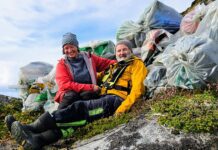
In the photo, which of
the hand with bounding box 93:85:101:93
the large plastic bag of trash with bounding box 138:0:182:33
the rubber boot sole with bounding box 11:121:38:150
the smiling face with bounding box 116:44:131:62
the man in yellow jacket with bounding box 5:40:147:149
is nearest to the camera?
the rubber boot sole with bounding box 11:121:38:150

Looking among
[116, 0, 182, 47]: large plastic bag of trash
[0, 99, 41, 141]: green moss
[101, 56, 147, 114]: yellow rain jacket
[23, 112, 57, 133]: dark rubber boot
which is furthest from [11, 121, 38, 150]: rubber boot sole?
[116, 0, 182, 47]: large plastic bag of trash

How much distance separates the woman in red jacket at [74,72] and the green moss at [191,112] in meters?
1.40

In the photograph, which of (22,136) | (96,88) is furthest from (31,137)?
(96,88)

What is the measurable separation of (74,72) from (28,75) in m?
3.02

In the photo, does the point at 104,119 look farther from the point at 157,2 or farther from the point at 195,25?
the point at 157,2

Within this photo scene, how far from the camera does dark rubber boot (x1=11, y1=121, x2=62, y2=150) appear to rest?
5633 mm

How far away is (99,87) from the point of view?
21.9 ft

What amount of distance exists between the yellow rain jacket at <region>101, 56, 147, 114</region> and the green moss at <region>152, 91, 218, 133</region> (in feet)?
1.87

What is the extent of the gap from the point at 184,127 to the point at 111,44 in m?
4.02

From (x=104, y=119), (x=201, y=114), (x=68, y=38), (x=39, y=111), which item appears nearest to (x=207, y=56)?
(x=201, y=114)

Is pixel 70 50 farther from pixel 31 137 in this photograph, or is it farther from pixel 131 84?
pixel 31 137

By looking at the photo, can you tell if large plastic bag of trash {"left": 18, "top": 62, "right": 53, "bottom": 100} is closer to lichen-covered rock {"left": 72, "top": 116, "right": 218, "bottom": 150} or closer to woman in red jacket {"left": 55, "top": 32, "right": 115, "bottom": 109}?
woman in red jacket {"left": 55, "top": 32, "right": 115, "bottom": 109}

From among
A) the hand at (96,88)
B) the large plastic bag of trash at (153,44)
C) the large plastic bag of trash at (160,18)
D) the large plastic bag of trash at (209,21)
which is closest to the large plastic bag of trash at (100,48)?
the large plastic bag of trash at (160,18)

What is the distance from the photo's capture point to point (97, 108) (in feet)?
20.5
